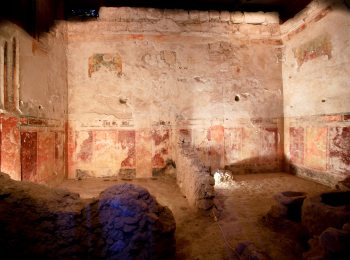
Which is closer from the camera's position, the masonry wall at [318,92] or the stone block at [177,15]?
the masonry wall at [318,92]

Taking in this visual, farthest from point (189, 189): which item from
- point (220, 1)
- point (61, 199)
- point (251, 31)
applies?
point (220, 1)

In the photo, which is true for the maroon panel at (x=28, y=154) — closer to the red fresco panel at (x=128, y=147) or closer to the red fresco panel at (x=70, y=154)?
the red fresco panel at (x=70, y=154)

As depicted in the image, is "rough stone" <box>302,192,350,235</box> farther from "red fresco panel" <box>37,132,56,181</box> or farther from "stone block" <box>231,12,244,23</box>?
"stone block" <box>231,12,244,23</box>

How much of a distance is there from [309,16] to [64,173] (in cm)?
695

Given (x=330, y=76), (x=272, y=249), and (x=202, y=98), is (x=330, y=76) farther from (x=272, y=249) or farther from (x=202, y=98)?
(x=272, y=249)

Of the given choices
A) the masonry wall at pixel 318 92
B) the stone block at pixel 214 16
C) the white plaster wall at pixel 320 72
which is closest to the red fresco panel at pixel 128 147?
the stone block at pixel 214 16

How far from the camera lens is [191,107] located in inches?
250

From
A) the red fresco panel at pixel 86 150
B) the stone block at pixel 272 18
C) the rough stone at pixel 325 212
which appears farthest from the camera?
the stone block at pixel 272 18

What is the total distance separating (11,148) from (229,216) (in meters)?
3.49

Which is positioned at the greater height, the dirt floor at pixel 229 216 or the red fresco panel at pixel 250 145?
the red fresco panel at pixel 250 145

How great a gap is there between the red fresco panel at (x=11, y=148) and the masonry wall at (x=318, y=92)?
5.95 metres

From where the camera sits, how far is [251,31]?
661 centimetres

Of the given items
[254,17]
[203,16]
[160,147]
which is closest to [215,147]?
[160,147]

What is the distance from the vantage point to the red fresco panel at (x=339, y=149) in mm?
4719
